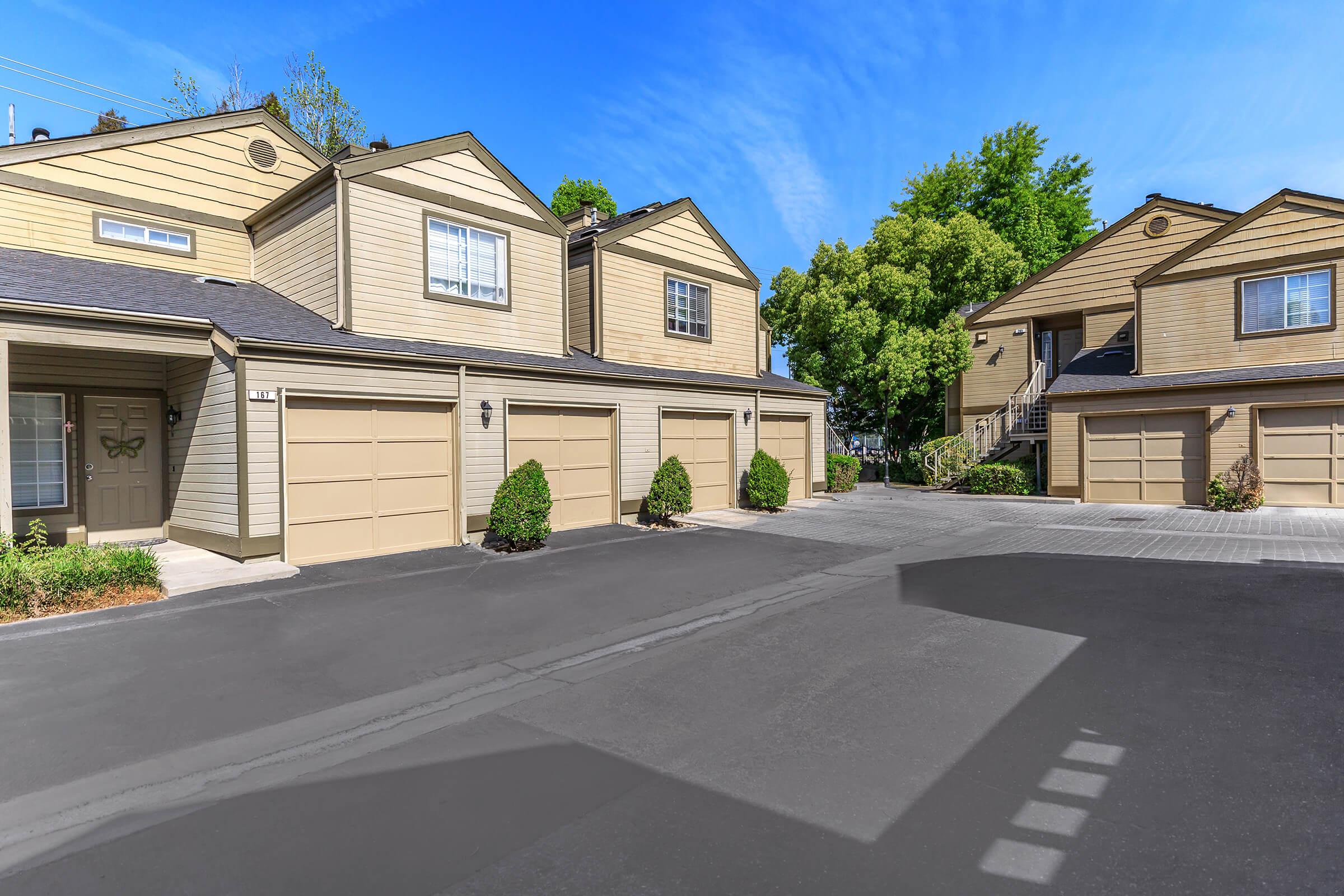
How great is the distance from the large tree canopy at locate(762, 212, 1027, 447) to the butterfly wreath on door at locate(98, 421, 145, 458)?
60.9 ft

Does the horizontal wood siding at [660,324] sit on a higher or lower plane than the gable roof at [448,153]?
lower

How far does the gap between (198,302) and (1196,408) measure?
20363 millimetres

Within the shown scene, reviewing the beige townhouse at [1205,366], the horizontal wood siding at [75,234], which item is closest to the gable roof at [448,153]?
the horizontal wood siding at [75,234]

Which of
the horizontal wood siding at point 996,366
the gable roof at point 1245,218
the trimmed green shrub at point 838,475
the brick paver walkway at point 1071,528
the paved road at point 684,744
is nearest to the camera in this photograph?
the paved road at point 684,744

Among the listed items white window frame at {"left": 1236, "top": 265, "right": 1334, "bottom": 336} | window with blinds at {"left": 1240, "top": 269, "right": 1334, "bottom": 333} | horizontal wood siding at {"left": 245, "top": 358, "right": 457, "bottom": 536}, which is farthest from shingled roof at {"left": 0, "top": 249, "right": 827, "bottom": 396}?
window with blinds at {"left": 1240, "top": 269, "right": 1334, "bottom": 333}

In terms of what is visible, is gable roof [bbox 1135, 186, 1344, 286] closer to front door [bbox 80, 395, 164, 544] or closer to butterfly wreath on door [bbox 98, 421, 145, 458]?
front door [bbox 80, 395, 164, 544]

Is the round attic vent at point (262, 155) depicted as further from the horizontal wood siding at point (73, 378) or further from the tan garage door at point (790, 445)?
the tan garage door at point (790, 445)

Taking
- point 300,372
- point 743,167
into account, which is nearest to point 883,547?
point 300,372

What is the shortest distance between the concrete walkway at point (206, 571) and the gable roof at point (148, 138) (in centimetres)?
670

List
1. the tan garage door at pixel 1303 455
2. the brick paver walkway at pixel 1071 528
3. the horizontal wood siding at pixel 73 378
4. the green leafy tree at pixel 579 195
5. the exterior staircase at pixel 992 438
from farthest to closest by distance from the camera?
the green leafy tree at pixel 579 195, the exterior staircase at pixel 992 438, the tan garage door at pixel 1303 455, the brick paver walkway at pixel 1071 528, the horizontal wood siding at pixel 73 378

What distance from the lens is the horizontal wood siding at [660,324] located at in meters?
14.8

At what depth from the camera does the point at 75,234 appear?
35.9ft

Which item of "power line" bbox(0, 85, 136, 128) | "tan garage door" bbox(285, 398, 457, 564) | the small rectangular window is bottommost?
"tan garage door" bbox(285, 398, 457, 564)

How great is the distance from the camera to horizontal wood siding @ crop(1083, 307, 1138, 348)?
781 inches
